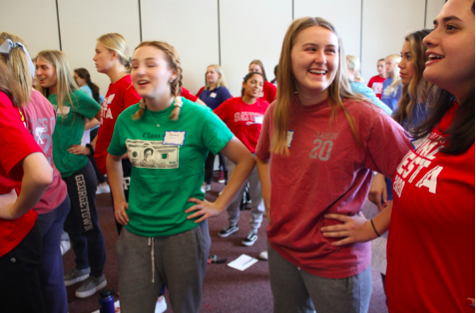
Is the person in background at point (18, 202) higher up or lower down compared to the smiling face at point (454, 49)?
lower down

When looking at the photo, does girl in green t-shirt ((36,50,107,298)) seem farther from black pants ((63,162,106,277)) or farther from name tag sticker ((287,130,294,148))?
name tag sticker ((287,130,294,148))

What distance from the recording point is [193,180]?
4.42 ft

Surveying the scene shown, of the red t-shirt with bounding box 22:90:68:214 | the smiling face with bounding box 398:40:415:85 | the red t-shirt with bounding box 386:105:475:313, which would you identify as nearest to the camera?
the red t-shirt with bounding box 386:105:475:313

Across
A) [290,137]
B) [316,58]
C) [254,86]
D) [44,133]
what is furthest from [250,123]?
[316,58]

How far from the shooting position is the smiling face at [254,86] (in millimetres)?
3100

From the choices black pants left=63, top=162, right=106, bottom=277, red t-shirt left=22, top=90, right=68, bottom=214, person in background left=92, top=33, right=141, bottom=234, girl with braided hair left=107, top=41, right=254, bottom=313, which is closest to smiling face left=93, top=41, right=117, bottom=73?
person in background left=92, top=33, right=141, bottom=234

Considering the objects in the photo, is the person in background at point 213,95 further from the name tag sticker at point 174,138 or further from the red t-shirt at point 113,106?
the name tag sticker at point 174,138

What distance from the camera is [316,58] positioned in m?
1.08

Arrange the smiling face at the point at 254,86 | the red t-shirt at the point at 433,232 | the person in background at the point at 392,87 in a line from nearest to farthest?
the red t-shirt at the point at 433,232 → the person in background at the point at 392,87 → the smiling face at the point at 254,86

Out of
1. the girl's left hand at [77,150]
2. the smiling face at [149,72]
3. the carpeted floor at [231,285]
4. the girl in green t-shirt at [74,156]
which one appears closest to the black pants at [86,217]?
the girl in green t-shirt at [74,156]

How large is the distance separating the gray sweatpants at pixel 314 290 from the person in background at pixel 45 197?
1.12 metres

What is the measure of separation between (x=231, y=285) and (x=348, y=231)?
1.60m

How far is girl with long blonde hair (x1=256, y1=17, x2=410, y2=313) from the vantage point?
41.6 inches

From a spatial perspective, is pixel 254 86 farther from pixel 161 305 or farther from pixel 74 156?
pixel 161 305
